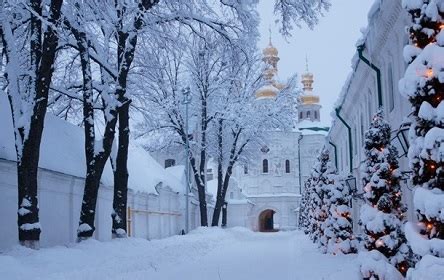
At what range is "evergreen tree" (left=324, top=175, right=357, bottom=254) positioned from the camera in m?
18.0

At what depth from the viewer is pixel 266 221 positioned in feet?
270

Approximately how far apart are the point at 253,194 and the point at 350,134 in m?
52.2

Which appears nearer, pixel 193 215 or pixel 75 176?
pixel 75 176

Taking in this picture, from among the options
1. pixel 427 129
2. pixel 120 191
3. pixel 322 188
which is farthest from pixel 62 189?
pixel 427 129

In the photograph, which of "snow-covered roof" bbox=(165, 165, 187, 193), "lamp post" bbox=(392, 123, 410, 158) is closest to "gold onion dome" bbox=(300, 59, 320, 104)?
"snow-covered roof" bbox=(165, 165, 187, 193)

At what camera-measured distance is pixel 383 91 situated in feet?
52.0

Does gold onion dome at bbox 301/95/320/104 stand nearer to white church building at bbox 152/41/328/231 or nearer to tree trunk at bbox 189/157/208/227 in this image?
white church building at bbox 152/41/328/231

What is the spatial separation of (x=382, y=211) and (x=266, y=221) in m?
72.8

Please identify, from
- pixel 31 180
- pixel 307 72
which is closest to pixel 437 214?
pixel 31 180

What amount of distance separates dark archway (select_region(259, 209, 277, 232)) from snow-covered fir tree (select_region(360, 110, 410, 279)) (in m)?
67.2

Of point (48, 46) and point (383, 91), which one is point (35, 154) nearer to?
point (48, 46)

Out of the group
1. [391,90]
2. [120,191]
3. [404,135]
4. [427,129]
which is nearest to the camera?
[427,129]

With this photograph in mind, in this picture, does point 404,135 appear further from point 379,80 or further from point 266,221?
point 266,221

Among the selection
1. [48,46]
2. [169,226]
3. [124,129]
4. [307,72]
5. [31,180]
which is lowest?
[169,226]
